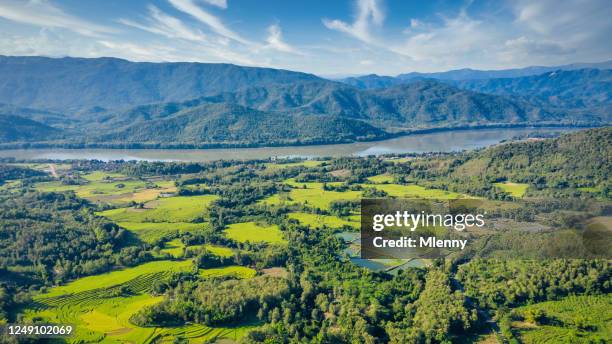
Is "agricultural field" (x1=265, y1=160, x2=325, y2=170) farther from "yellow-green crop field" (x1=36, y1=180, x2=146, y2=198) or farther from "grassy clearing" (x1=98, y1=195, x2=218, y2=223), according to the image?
"grassy clearing" (x1=98, y1=195, x2=218, y2=223)

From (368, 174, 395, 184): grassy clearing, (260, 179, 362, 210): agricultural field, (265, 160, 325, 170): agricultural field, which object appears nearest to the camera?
(260, 179, 362, 210): agricultural field

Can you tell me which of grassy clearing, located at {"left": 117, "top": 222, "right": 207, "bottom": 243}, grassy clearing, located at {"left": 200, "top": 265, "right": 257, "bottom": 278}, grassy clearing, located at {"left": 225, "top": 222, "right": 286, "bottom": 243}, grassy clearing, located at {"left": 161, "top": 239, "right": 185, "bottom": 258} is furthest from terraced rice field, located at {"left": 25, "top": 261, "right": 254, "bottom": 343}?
grassy clearing, located at {"left": 117, "top": 222, "right": 207, "bottom": 243}

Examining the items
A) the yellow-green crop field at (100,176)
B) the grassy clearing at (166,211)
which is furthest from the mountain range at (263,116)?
the grassy clearing at (166,211)

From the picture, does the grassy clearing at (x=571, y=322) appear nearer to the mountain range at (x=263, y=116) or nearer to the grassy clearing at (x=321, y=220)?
the grassy clearing at (x=321, y=220)

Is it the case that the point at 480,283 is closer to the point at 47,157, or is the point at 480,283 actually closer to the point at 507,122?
the point at 47,157

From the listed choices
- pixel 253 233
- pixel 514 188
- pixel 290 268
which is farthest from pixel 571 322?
pixel 514 188

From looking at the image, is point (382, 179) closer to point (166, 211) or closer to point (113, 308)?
point (166, 211)
